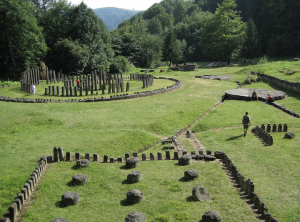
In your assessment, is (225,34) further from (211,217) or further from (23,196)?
(23,196)

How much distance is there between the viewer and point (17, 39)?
4388 cm

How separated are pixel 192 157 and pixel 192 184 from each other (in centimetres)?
304

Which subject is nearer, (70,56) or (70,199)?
(70,199)

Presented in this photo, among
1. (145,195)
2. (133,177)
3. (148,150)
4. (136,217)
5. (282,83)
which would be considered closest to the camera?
(136,217)

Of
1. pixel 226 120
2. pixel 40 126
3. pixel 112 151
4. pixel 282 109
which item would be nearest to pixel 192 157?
pixel 112 151

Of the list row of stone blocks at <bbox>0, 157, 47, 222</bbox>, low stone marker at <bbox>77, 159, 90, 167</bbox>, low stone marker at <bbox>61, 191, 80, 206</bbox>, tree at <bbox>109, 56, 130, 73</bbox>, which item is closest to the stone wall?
low stone marker at <bbox>77, 159, 90, 167</bbox>

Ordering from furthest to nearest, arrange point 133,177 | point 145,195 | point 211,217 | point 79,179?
point 133,177, point 79,179, point 145,195, point 211,217

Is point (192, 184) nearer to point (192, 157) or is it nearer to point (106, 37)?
point (192, 157)

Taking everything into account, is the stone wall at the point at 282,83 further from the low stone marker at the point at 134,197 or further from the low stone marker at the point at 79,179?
the low stone marker at the point at 79,179

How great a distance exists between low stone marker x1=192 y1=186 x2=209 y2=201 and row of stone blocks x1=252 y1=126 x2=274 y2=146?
24.5ft

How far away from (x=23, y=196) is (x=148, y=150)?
804cm

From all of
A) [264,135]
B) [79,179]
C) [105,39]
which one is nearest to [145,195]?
[79,179]

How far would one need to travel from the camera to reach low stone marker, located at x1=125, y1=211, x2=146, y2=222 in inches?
331

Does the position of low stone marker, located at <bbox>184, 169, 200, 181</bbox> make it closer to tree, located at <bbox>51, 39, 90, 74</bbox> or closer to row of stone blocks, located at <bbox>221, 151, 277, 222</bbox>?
row of stone blocks, located at <bbox>221, 151, 277, 222</bbox>
